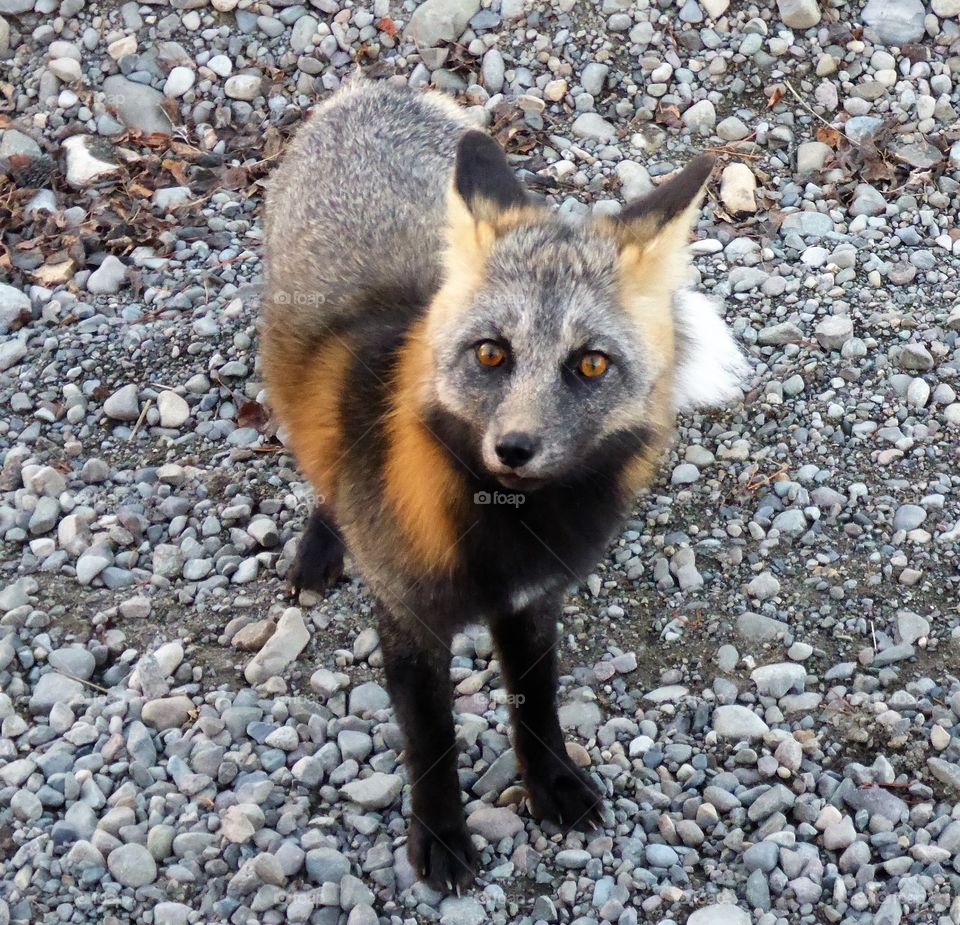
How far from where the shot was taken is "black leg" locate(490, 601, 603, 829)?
4.14 meters

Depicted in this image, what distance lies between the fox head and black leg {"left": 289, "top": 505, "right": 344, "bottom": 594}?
1731mm

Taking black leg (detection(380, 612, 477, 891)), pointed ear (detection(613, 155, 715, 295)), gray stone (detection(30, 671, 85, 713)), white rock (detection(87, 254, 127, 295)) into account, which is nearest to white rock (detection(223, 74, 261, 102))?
white rock (detection(87, 254, 127, 295))

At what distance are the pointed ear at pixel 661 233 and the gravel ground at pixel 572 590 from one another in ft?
5.91

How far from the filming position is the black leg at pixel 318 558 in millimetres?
5156

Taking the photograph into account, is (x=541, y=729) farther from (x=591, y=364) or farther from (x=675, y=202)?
(x=675, y=202)

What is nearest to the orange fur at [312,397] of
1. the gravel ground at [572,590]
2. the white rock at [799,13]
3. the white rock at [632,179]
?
the gravel ground at [572,590]

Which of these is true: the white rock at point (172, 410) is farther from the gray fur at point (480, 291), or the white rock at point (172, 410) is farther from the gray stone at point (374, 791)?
the gray stone at point (374, 791)

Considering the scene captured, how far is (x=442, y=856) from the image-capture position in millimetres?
4059

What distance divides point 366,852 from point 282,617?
46.1 inches

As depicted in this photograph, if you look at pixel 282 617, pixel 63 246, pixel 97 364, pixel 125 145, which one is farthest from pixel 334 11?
pixel 282 617

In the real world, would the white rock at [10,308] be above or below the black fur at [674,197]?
below

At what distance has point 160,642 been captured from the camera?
4.89 metres

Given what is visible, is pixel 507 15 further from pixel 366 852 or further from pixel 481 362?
pixel 366 852

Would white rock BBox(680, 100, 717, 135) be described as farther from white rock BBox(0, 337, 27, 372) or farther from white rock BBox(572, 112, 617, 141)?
white rock BBox(0, 337, 27, 372)
